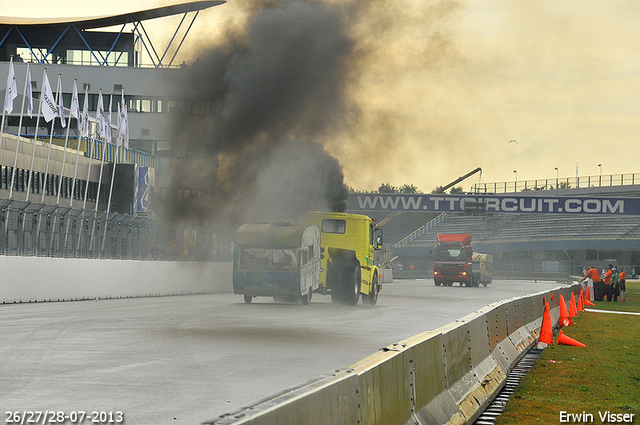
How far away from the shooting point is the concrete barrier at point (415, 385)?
13.3 ft

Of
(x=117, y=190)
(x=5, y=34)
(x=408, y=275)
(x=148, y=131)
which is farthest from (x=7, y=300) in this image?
(x=408, y=275)

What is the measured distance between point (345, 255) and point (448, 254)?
110 feet

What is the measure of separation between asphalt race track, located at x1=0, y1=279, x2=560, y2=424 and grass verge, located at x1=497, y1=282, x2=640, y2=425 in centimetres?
250

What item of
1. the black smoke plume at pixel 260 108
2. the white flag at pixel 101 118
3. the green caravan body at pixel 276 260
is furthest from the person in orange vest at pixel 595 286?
the white flag at pixel 101 118

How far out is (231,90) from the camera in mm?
42719

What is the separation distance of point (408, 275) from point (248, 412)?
8012 centimetres

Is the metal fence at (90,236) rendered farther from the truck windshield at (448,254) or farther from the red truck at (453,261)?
the truck windshield at (448,254)

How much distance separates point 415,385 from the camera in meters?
6.56

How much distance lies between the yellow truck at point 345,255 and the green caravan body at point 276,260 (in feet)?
3.14

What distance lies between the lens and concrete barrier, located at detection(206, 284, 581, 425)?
4.05 meters

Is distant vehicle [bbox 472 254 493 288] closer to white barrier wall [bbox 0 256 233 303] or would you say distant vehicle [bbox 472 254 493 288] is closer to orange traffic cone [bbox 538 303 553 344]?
white barrier wall [bbox 0 256 233 303]

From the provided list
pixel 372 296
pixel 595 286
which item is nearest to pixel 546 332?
pixel 372 296

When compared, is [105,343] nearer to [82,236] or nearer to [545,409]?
[545,409]

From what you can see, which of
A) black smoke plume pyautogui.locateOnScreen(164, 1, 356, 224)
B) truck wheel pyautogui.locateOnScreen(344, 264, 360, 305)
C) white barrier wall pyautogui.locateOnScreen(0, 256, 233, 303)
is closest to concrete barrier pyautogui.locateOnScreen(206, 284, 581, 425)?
truck wheel pyautogui.locateOnScreen(344, 264, 360, 305)
